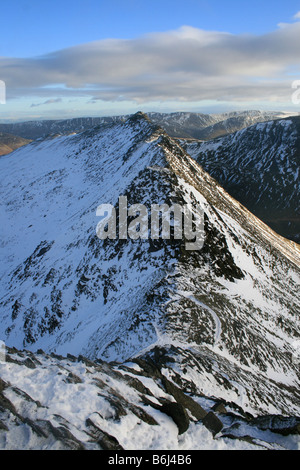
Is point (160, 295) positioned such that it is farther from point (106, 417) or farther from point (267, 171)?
point (267, 171)

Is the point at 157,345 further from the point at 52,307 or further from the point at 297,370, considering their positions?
the point at 52,307

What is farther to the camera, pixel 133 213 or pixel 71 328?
pixel 133 213

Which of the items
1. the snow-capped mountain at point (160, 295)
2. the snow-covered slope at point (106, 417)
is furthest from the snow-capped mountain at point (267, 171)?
the snow-covered slope at point (106, 417)

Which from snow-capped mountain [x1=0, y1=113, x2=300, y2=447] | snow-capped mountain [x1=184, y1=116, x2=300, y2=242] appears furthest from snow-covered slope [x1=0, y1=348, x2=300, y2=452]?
snow-capped mountain [x1=184, y1=116, x2=300, y2=242]

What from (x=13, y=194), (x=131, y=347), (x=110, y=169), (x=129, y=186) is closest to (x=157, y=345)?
(x=131, y=347)

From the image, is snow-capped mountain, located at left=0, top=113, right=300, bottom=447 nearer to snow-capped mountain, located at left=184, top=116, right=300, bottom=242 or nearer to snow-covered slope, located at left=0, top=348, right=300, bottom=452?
snow-covered slope, located at left=0, top=348, right=300, bottom=452

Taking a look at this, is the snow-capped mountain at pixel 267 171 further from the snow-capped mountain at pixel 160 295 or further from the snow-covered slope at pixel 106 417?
the snow-covered slope at pixel 106 417
